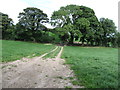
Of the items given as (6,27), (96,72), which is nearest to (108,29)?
(96,72)

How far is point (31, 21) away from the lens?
2825cm

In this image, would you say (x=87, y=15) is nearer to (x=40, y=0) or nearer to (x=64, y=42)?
(x=64, y=42)

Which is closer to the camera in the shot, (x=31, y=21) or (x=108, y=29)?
(x=31, y=21)

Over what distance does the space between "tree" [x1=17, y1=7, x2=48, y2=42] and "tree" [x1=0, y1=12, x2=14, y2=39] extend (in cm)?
496

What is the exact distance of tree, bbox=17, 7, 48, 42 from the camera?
28.4 m

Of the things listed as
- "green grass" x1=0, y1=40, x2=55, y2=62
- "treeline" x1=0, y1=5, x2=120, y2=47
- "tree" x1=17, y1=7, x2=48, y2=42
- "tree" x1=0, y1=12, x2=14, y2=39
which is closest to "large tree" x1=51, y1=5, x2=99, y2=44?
"treeline" x1=0, y1=5, x2=120, y2=47

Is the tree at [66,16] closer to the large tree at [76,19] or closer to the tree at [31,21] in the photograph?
the large tree at [76,19]

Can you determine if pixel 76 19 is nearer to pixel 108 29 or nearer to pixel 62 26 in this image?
pixel 62 26

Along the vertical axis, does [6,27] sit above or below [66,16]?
below

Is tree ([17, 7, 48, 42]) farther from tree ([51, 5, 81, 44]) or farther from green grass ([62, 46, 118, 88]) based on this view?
green grass ([62, 46, 118, 88])

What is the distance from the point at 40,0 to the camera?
8.49m

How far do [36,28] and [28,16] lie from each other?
13.3ft

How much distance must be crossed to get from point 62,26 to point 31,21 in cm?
887

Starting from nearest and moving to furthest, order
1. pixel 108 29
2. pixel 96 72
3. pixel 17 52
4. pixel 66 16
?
pixel 96 72
pixel 17 52
pixel 66 16
pixel 108 29
